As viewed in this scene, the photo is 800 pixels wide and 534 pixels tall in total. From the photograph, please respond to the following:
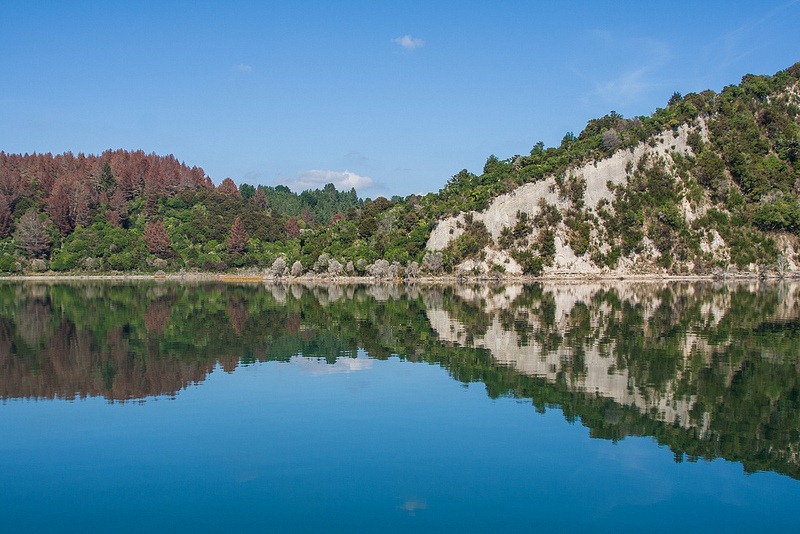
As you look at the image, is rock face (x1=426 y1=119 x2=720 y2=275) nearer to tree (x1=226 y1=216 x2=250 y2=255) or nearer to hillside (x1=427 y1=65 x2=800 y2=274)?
hillside (x1=427 y1=65 x2=800 y2=274)

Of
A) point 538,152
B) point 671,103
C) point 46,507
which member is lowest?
point 46,507

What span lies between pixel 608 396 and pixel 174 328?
92.2 feet

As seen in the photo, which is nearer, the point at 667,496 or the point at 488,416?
the point at 667,496

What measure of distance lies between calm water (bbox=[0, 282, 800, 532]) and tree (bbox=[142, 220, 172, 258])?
97.1 m

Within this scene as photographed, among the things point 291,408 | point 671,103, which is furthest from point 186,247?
point 291,408

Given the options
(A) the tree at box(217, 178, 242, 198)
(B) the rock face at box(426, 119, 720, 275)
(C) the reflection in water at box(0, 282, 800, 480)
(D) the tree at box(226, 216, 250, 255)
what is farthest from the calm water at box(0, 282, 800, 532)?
(A) the tree at box(217, 178, 242, 198)

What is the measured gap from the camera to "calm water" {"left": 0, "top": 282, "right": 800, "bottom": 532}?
13.4 metres

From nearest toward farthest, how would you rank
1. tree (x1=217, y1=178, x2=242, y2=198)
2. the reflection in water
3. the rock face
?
the reflection in water, the rock face, tree (x1=217, y1=178, x2=242, y2=198)

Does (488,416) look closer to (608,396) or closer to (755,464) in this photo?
(608,396)

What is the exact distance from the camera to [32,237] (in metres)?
131

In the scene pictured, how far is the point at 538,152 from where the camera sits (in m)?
122

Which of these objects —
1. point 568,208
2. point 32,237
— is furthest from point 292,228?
point 568,208

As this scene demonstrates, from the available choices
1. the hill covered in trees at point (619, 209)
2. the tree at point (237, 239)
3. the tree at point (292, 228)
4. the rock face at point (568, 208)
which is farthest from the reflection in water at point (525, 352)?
the tree at point (292, 228)

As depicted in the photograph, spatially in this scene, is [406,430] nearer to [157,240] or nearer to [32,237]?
[157,240]
